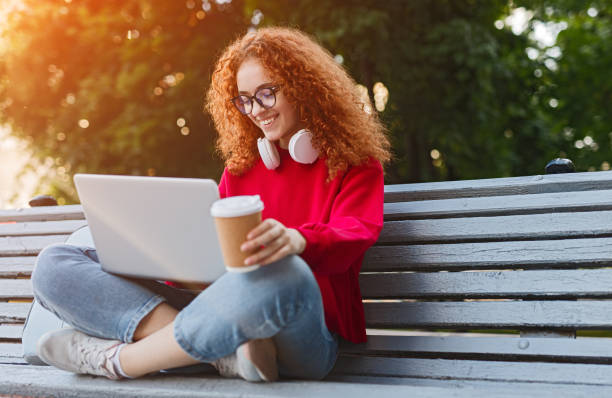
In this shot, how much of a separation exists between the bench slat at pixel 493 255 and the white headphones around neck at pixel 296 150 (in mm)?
517

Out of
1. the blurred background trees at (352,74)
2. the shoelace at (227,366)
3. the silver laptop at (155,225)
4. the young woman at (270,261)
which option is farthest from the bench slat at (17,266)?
the blurred background trees at (352,74)

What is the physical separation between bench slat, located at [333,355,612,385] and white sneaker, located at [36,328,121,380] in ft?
2.56

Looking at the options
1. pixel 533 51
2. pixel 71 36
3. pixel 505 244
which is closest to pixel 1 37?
pixel 71 36

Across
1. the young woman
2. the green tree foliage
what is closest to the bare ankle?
the young woman

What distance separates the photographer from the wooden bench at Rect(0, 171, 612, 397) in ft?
6.43

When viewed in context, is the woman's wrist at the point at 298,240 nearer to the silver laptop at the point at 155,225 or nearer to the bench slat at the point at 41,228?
the silver laptop at the point at 155,225

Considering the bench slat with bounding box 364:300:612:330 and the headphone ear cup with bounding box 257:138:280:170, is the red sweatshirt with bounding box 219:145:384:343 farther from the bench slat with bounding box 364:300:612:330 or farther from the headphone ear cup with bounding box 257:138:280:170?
the bench slat with bounding box 364:300:612:330

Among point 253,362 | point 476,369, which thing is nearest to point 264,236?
point 253,362

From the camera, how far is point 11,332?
284cm

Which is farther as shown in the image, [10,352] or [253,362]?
[10,352]

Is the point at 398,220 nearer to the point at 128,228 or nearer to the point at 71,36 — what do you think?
the point at 128,228

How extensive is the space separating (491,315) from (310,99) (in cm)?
99

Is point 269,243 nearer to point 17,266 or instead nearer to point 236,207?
point 236,207

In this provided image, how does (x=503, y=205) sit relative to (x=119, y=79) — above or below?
below
